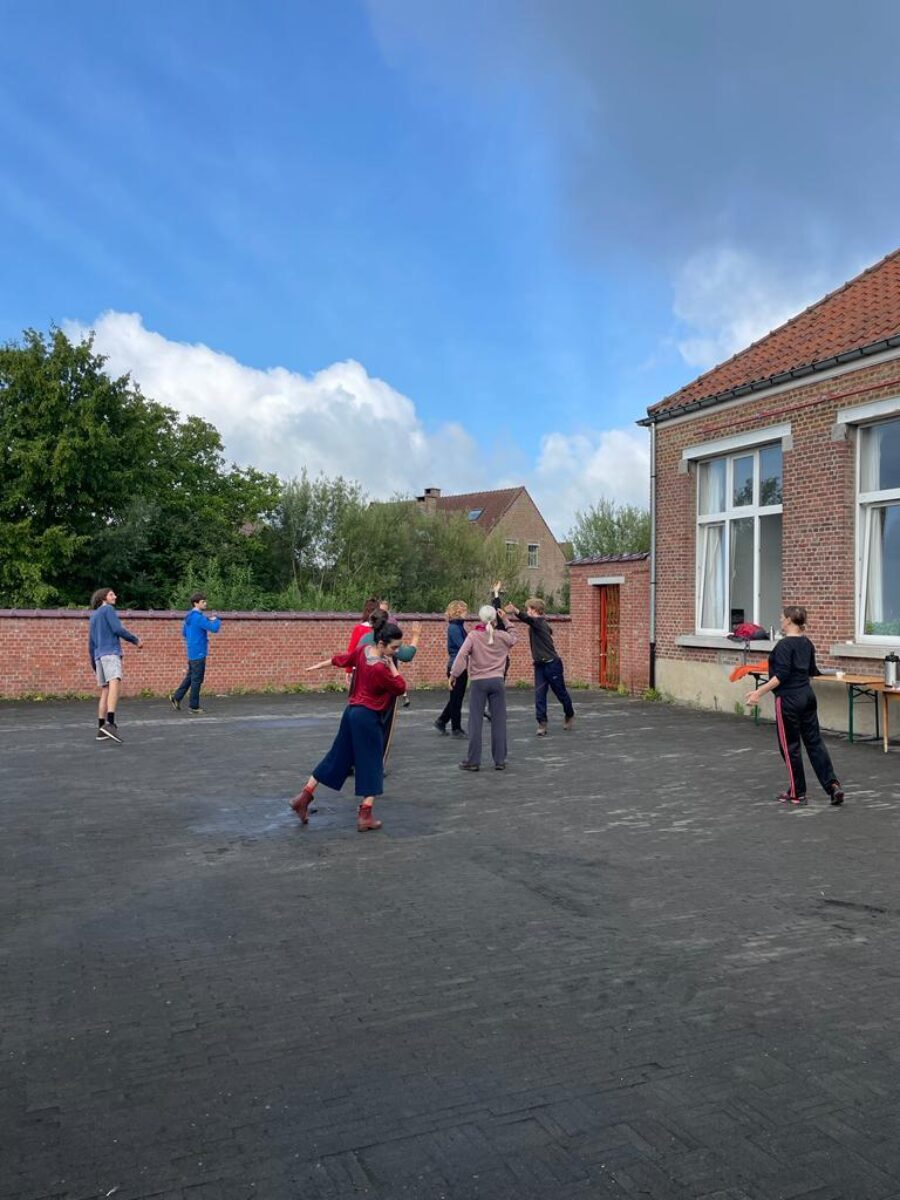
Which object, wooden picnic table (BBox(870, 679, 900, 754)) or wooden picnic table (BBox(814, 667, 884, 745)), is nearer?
wooden picnic table (BBox(870, 679, 900, 754))

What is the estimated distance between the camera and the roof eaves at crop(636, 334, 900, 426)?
42.7 ft

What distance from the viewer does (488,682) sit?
34.4ft

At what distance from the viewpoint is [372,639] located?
7.86 meters

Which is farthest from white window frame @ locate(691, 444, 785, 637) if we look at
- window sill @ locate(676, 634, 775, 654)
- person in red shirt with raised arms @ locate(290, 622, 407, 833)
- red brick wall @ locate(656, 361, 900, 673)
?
person in red shirt with raised arms @ locate(290, 622, 407, 833)

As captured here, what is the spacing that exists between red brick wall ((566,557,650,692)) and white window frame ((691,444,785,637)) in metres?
1.66

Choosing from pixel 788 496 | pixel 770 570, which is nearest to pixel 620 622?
pixel 770 570

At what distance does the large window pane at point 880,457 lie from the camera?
13.3m

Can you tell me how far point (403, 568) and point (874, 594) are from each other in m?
28.9

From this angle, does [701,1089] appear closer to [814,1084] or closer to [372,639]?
[814,1084]

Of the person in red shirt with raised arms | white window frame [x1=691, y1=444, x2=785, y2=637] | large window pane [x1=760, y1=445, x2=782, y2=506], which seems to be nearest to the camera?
the person in red shirt with raised arms

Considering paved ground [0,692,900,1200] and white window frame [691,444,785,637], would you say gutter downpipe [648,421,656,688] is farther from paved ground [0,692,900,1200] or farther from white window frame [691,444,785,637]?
paved ground [0,692,900,1200]

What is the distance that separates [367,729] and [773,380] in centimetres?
1003

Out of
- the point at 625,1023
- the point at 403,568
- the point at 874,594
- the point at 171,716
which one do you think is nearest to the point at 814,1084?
the point at 625,1023

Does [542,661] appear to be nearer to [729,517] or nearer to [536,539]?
[729,517]
